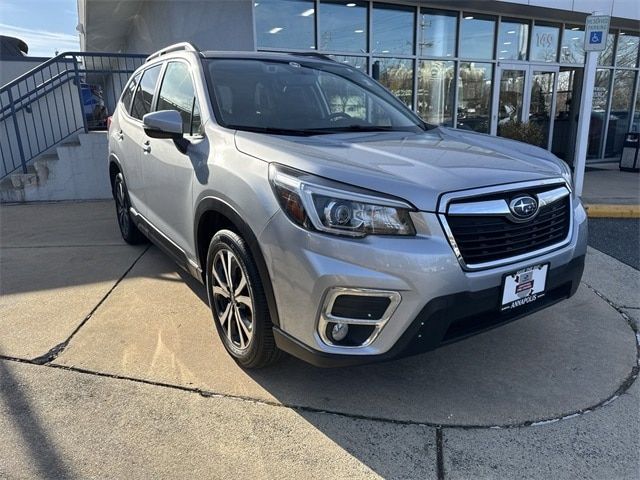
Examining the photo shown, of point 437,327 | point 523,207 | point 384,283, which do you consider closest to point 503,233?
point 523,207

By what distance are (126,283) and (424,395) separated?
2.82 metres

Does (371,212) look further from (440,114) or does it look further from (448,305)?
(440,114)

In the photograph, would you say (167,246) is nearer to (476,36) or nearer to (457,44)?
(457,44)

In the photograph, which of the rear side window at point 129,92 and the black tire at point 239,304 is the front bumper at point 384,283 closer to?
the black tire at point 239,304

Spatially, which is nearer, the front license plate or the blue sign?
the front license plate

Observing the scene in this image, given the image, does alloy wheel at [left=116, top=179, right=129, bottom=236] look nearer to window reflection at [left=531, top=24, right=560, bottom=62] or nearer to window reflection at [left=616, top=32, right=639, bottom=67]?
window reflection at [left=531, top=24, right=560, bottom=62]

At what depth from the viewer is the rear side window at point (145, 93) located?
4219 mm

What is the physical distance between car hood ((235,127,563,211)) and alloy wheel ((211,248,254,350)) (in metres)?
0.65

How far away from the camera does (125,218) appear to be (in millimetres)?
5293

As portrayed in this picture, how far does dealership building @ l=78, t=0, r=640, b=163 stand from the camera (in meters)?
9.34

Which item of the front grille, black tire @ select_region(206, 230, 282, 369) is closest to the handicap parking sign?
the front grille

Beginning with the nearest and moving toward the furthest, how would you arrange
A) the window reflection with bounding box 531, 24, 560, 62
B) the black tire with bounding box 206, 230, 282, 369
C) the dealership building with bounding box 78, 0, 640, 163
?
the black tire with bounding box 206, 230, 282, 369 < the dealership building with bounding box 78, 0, 640, 163 < the window reflection with bounding box 531, 24, 560, 62

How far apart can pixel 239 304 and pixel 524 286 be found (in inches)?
60.2

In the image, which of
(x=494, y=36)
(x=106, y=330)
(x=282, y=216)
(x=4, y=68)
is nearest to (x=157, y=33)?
(x=4, y=68)
